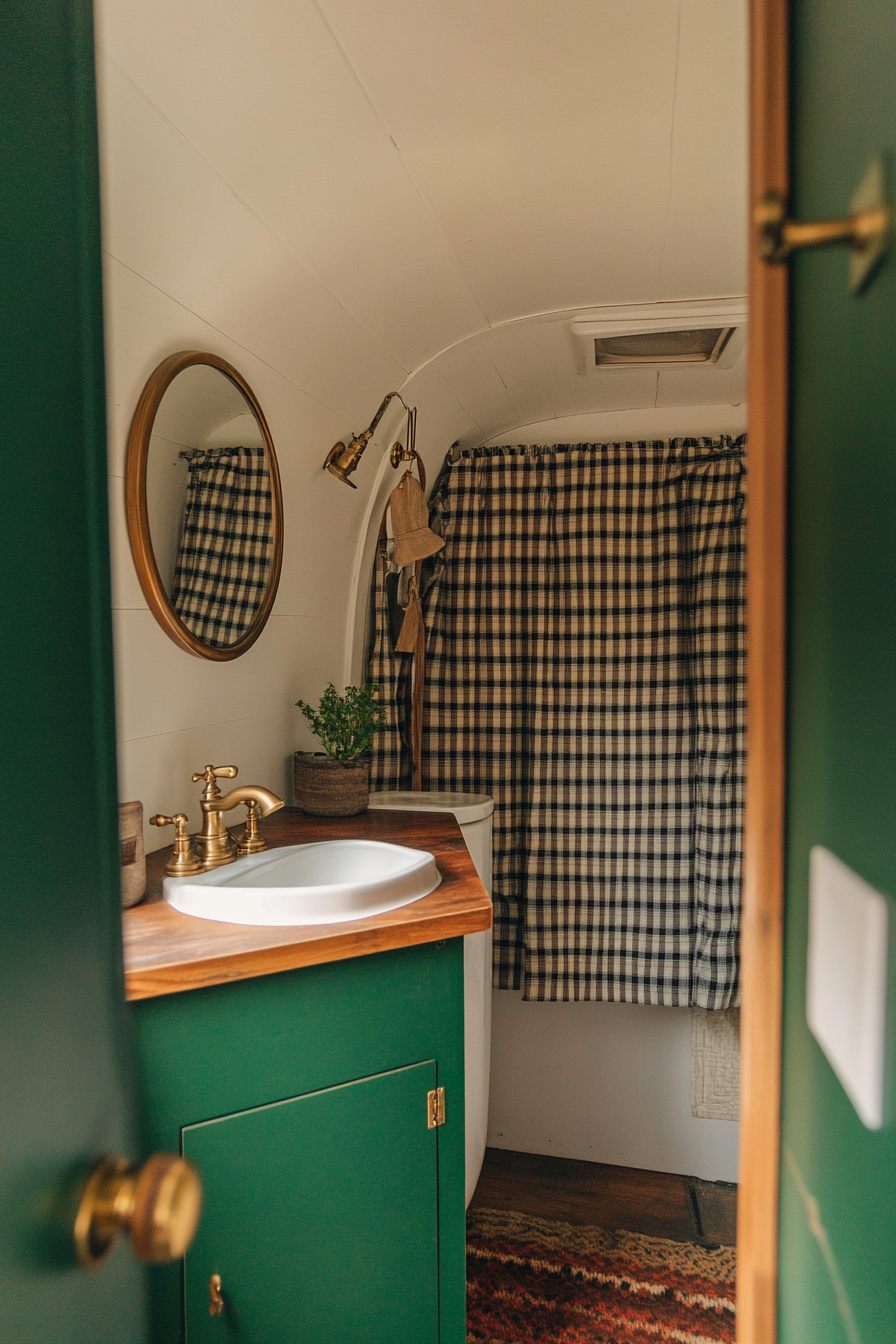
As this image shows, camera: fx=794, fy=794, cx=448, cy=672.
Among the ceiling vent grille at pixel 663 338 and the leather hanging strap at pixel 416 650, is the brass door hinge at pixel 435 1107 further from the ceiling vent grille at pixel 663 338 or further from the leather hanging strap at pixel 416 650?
the ceiling vent grille at pixel 663 338

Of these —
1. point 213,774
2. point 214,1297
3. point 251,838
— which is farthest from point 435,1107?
point 213,774

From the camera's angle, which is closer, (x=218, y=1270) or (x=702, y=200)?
(x=218, y=1270)

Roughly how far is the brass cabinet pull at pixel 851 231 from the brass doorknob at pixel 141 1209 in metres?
0.60

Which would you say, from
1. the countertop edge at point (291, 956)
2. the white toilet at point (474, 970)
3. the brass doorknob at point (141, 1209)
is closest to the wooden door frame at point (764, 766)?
the brass doorknob at point (141, 1209)

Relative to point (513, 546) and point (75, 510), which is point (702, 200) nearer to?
point (513, 546)

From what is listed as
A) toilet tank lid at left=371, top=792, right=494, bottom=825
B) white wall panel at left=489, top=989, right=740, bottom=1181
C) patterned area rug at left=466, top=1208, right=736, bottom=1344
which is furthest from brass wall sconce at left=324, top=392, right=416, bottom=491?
patterned area rug at left=466, top=1208, right=736, bottom=1344

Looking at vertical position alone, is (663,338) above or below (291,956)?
above

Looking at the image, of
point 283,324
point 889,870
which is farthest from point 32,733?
point 283,324

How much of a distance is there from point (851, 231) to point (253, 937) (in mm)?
990

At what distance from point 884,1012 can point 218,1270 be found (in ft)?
3.33

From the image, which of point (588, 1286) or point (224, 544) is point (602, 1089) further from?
point (224, 544)

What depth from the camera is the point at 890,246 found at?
0.42 m

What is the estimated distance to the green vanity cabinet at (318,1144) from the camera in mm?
1021

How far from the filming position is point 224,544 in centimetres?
150
